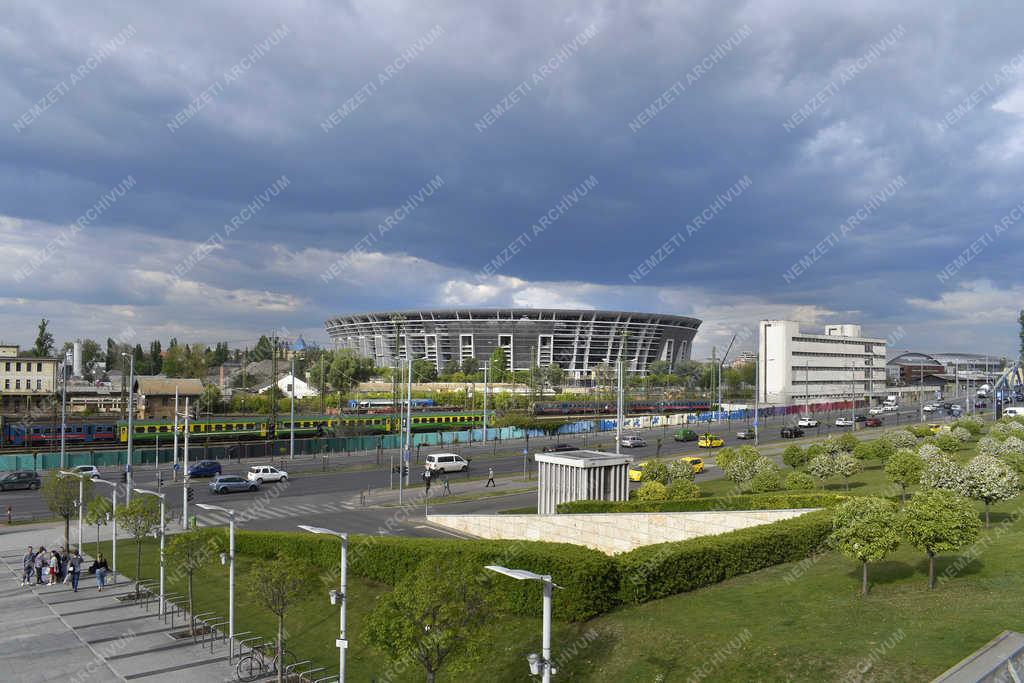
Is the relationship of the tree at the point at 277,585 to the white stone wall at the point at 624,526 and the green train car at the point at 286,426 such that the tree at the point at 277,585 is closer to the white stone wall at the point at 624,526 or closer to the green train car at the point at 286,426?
the white stone wall at the point at 624,526

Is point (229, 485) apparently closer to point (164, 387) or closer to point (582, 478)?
point (582, 478)

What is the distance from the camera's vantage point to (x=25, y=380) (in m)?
86.1

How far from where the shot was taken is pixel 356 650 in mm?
19203

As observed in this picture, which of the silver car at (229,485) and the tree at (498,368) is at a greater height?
the tree at (498,368)

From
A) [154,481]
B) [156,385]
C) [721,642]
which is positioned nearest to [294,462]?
[154,481]

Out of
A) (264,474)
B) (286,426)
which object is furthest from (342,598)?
(286,426)

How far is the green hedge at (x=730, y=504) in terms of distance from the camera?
25109mm

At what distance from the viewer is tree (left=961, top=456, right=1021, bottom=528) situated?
21.8 meters

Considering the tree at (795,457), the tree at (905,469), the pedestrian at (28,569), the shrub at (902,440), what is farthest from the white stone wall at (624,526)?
the shrub at (902,440)

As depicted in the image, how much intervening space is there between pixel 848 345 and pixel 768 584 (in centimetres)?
14632

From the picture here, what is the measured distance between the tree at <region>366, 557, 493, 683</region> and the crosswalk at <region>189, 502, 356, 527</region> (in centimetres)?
2589

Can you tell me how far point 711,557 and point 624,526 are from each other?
8.08 meters

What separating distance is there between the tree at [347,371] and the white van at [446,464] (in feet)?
181

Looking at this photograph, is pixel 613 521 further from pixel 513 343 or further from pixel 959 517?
pixel 513 343
